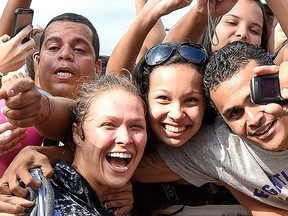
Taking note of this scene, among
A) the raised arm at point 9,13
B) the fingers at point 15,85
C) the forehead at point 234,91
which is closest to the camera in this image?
the fingers at point 15,85

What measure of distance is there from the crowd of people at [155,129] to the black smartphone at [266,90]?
31mm

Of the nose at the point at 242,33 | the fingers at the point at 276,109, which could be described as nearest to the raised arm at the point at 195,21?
the nose at the point at 242,33

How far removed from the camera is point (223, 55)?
8.74 feet

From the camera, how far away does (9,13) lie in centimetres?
352

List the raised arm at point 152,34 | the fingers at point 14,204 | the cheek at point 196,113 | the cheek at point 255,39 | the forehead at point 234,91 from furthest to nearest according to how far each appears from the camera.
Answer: the raised arm at point 152,34, the cheek at point 255,39, the cheek at point 196,113, the forehead at point 234,91, the fingers at point 14,204

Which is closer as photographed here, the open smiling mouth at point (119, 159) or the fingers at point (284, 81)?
the fingers at point (284, 81)

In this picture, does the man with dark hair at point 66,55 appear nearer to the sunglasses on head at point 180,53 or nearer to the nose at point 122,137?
the sunglasses on head at point 180,53

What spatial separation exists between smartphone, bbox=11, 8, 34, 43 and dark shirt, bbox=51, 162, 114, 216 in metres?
0.86

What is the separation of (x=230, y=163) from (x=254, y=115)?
0.90 feet

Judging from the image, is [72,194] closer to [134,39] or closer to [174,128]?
[174,128]

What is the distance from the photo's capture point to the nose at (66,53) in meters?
3.32

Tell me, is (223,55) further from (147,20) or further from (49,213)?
(49,213)

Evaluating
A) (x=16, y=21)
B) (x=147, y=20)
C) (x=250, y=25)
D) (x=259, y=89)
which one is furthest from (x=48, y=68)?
(x=259, y=89)

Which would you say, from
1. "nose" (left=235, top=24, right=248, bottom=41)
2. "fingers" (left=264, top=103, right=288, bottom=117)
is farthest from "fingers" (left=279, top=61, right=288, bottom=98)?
"nose" (left=235, top=24, right=248, bottom=41)
